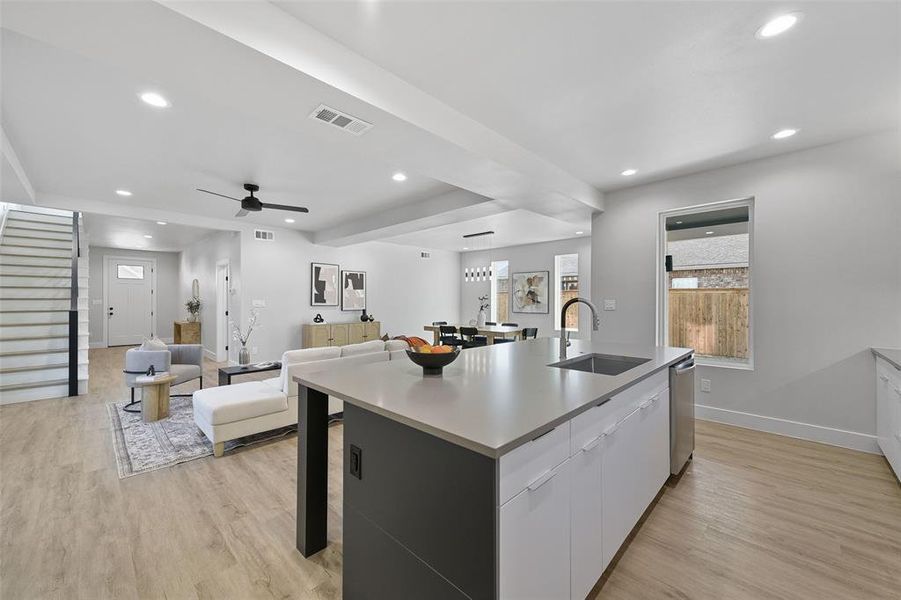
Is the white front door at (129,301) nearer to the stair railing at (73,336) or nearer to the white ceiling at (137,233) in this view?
the white ceiling at (137,233)

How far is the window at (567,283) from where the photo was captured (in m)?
7.96

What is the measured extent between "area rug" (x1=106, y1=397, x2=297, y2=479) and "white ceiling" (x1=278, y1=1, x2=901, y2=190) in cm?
325

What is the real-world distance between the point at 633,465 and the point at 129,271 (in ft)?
40.1

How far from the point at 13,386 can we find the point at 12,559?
13.5ft

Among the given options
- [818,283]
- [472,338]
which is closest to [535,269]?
[472,338]

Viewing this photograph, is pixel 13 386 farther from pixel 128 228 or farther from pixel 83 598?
pixel 83 598

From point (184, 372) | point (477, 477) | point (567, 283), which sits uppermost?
point (567, 283)

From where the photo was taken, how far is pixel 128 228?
6.88 meters

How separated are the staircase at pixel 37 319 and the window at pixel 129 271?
3.98 metres

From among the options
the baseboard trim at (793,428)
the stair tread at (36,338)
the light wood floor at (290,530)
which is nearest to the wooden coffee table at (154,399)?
the light wood floor at (290,530)

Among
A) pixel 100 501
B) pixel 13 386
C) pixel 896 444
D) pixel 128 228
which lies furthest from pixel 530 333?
pixel 128 228

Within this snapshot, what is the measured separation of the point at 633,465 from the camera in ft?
6.09

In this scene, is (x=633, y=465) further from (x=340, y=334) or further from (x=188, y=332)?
(x=188, y=332)

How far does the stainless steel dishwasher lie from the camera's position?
7.99ft
